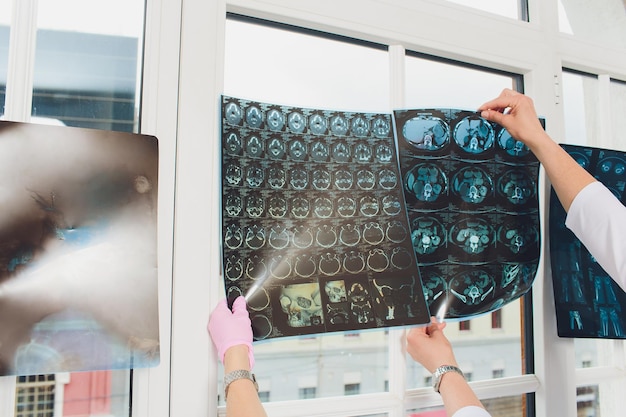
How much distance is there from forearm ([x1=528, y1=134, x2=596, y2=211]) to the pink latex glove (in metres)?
0.83

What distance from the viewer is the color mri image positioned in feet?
3.56

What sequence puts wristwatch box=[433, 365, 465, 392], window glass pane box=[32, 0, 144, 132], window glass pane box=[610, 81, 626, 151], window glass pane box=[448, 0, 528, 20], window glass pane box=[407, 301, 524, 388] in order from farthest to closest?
window glass pane box=[610, 81, 626, 151] < window glass pane box=[448, 0, 528, 20] < window glass pane box=[407, 301, 524, 388] < wristwatch box=[433, 365, 465, 392] < window glass pane box=[32, 0, 144, 132]

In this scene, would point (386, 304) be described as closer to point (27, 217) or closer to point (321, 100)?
point (321, 100)

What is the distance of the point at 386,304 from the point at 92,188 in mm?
695

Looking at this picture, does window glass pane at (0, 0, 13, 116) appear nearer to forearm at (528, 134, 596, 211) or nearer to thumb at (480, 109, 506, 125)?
thumb at (480, 109, 506, 125)

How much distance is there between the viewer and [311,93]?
1.25 meters

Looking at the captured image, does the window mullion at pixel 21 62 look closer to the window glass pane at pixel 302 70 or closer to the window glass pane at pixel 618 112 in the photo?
the window glass pane at pixel 302 70

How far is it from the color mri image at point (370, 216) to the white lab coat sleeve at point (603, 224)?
0.18 metres

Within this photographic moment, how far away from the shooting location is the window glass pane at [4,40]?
3.07 ft

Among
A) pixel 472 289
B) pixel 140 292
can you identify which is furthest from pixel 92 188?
pixel 472 289

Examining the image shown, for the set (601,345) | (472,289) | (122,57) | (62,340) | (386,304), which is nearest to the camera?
(62,340)

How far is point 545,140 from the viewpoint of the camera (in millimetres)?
1242

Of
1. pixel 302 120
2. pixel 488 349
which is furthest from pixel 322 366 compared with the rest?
pixel 302 120

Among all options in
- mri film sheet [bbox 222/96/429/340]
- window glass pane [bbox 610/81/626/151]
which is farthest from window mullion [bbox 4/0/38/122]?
window glass pane [bbox 610/81/626/151]
